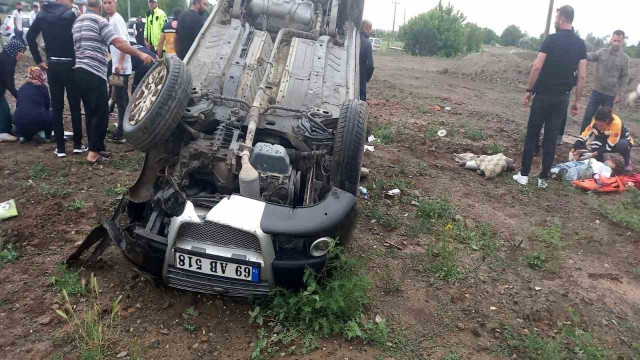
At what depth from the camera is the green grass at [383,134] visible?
7.04m

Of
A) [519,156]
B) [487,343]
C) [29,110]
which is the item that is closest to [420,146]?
[519,156]

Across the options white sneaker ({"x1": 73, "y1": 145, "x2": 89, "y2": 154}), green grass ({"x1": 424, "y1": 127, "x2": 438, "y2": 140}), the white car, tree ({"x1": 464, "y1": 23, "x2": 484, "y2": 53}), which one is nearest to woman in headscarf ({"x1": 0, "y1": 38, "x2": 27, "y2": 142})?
white sneaker ({"x1": 73, "y1": 145, "x2": 89, "y2": 154})

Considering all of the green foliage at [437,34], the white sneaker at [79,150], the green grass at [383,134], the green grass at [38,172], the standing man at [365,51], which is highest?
the green foliage at [437,34]

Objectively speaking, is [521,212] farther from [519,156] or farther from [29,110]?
[29,110]

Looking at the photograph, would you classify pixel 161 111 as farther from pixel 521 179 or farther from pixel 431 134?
pixel 431 134

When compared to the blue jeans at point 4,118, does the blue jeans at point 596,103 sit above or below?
above

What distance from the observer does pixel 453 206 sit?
495 centimetres

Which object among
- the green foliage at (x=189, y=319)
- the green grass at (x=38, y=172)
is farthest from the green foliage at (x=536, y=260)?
the green grass at (x=38, y=172)

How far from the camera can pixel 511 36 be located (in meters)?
40.4

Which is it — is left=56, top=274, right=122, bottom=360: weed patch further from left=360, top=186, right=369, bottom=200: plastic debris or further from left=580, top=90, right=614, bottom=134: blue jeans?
left=580, top=90, right=614, bottom=134: blue jeans

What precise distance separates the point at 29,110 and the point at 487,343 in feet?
19.3

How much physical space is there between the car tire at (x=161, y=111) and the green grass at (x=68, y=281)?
3.29 ft

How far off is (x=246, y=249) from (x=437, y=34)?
2770 centimetres

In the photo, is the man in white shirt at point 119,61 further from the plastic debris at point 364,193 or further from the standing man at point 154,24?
the plastic debris at point 364,193
